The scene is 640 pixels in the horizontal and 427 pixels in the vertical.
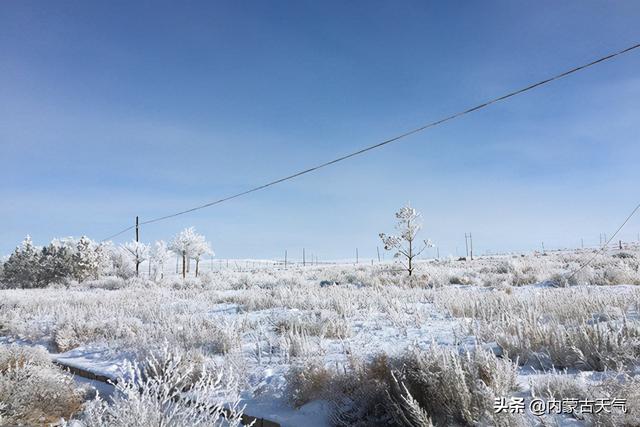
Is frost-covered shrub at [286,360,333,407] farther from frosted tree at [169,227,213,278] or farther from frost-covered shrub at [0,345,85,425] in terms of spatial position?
frosted tree at [169,227,213,278]

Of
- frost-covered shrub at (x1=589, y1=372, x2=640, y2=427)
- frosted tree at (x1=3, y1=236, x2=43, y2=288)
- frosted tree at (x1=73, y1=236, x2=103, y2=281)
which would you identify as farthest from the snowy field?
frosted tree at (x1=3, y1=236, x2=43, y2=288)

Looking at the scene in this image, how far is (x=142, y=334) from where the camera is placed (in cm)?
786

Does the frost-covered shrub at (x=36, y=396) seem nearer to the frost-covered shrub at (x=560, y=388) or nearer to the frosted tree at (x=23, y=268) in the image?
the frost-covered shrub at (x=560, y=388)

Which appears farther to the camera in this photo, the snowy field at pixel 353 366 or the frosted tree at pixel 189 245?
the frosted tree at pixel 189 245

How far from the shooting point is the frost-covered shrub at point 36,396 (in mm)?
4270

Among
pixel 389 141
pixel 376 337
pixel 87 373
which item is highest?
pixel 389 141

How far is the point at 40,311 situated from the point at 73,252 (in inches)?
1071

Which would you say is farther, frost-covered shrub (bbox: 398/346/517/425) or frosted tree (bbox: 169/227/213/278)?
frosted tree (bbox: 169/227/213/278)

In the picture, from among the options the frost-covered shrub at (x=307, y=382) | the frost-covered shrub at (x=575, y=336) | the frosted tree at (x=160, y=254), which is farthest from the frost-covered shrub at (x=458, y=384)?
the frosted tree at (x=160, y=254)

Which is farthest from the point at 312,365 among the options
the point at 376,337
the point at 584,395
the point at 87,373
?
the point at 87,373

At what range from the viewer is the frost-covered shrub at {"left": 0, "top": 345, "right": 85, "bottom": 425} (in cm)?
427

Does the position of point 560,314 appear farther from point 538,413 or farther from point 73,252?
point 73,252

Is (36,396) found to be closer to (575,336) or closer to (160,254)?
(575,336)

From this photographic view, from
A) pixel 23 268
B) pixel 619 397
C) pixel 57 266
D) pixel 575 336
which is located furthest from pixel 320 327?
pixel 23 268
